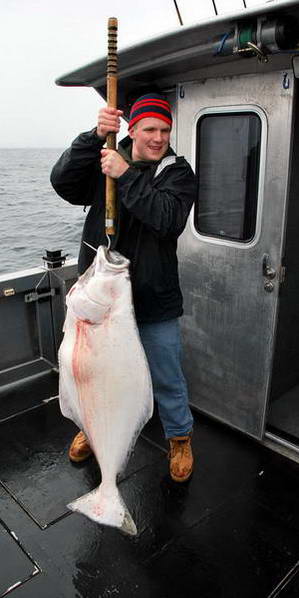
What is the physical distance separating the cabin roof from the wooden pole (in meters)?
0.81

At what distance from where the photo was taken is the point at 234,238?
3.72m

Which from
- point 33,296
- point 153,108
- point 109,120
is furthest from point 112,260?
point 33,296

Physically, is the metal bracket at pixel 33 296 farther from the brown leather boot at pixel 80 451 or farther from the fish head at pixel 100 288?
the fish head at pixel 100 288

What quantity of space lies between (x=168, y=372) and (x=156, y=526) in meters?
0.97

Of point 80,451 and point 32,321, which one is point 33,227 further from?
point 80,451

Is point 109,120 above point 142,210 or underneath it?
above

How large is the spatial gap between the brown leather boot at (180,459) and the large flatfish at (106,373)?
3.19 ft

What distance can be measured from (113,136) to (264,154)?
1428 mm

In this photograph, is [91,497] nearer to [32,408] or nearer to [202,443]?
[202,443]

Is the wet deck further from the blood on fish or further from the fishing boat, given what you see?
the blood on fish

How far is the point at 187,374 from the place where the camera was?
4.32m

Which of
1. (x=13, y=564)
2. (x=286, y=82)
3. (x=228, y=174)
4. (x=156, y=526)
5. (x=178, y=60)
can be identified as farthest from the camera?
(x=228, y=174)

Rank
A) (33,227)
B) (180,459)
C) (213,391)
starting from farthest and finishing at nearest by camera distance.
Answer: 1. (33,227)
2. (213,391)
3. (180,459)

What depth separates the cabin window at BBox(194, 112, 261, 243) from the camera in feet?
11.5
